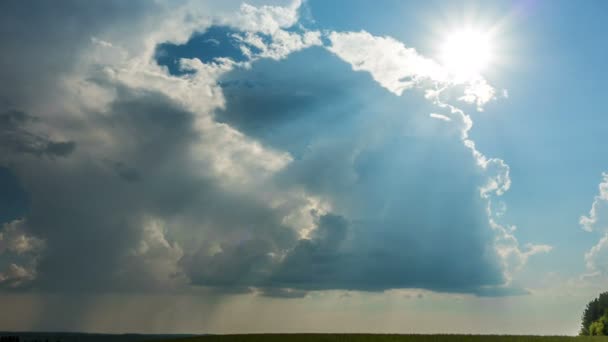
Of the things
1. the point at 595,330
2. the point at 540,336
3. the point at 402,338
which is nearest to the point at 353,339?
the point at 402,338

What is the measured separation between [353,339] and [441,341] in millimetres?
10077

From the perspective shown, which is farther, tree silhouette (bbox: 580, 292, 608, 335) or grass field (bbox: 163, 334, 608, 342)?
tree silhouette (bbox: 580, 292, 608, 335)

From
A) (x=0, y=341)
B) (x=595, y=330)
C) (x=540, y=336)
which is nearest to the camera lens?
(x=540, y=336)

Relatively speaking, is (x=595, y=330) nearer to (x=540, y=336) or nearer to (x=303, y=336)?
(x=540, y=336)

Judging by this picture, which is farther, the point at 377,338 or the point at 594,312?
the point at 594,312

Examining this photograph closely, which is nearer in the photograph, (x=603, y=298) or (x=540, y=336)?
(x=540, y=336)

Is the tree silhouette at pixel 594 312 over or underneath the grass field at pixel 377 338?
over

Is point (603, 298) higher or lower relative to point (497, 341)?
higher

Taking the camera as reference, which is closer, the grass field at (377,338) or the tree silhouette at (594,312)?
the grass field at (377,338)

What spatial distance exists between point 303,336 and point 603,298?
10785 cm

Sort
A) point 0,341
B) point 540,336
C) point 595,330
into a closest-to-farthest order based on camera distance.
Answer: point 540,336 → point 0,341 → point 595,330

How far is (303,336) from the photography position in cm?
6312

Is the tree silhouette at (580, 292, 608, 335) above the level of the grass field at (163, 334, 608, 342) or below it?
above

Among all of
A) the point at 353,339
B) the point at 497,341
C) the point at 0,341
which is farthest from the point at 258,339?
the point at 0,341
